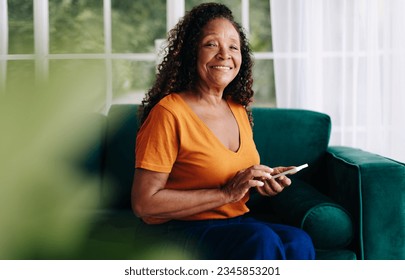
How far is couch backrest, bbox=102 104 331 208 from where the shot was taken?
2.18 meters

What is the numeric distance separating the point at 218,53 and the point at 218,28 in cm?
8

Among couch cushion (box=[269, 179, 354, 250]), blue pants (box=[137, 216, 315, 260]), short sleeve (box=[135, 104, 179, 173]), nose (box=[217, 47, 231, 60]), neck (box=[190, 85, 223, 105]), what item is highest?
nose (box=[217, 47, 231, 60])

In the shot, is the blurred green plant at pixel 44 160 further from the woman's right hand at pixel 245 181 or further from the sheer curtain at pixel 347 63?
the sheer curtain at pixel 347 63

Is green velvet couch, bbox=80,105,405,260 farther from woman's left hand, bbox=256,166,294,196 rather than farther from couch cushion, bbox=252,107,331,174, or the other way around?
woman's left hand, bbox=256,166,294,196

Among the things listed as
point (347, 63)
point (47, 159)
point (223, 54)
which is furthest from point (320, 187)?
point (47, 159)

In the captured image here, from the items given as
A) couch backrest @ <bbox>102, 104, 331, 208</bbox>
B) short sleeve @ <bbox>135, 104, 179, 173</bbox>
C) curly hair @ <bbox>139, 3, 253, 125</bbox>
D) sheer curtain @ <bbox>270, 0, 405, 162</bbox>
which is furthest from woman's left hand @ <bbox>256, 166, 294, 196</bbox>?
sheer curtain @ <bbox>270, 0, 405, 162</bbox>

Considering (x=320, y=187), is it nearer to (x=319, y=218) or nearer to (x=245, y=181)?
(x=319, y=218)

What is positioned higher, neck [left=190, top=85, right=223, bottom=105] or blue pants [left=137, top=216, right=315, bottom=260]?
neck [left=190, top=85, right=223, bottom=105]

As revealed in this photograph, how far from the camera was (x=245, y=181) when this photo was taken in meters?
1.27

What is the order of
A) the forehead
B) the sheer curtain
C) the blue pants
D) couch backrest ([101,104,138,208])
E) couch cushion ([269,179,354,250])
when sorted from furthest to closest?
the sheer curtain
couch backrest ([101,104,138,208])
couch cushion ([269,179,354,250])
the forehead
the blue pants

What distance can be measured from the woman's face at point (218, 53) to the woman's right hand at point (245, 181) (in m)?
0.32

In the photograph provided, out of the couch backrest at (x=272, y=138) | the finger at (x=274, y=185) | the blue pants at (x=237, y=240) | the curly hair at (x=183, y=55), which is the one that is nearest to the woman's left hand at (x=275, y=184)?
the finger at (x=274, y=185)

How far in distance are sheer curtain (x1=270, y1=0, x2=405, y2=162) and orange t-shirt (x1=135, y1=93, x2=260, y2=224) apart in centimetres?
143
